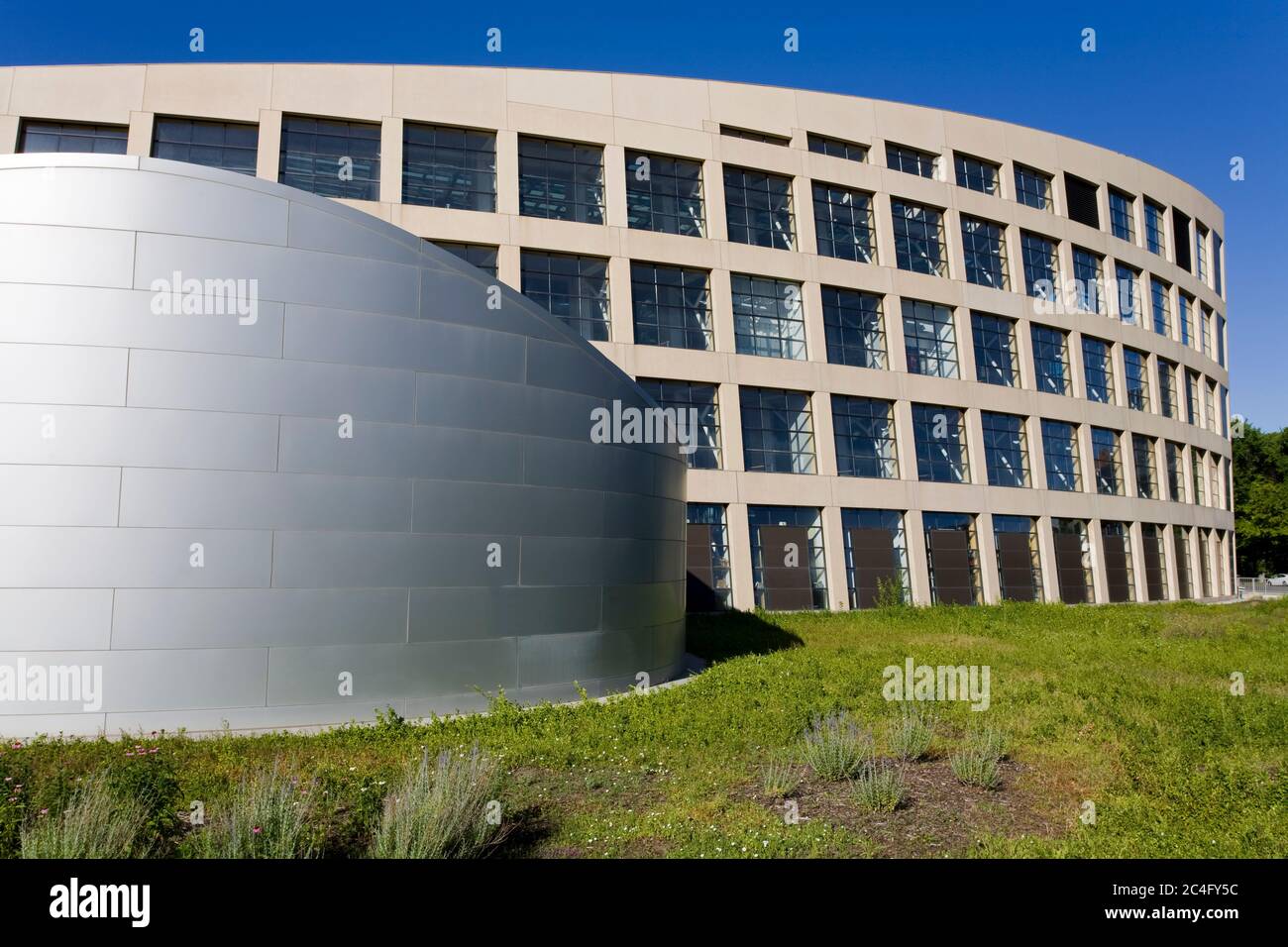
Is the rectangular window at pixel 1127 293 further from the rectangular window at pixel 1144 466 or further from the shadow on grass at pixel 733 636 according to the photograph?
the shadow on grass at pixel 733 636

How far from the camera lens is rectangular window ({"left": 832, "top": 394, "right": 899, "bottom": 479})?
32062 millimetres

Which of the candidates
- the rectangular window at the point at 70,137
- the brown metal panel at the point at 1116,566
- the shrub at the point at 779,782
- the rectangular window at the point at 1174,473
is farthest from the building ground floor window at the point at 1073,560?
the rectangular window at the point at 70,137

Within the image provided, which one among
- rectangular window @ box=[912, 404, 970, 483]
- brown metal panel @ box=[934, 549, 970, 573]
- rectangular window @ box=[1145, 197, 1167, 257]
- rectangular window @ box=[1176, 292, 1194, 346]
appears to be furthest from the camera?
rectangular window @ box=[1176, 292, 1194, 346]

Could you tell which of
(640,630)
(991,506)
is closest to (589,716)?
(640,630)

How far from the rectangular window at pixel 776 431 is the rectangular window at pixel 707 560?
242 centimetres

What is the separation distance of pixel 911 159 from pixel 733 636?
24320mm

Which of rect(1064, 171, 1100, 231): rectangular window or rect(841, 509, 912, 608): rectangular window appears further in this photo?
rect(1064, 171, 1100, 231): rectangular window

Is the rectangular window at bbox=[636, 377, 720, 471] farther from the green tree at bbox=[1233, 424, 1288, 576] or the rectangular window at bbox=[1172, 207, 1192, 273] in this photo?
the green tree at bbox=[1233, 424, 1288, 576]

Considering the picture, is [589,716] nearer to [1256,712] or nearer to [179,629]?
[179,629]

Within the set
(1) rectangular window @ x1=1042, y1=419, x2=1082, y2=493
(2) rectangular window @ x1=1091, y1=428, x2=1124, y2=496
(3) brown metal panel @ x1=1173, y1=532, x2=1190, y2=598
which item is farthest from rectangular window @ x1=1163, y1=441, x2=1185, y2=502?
(1) rectangular window @ x1=1042, y1=419, x2=1082, y2=493

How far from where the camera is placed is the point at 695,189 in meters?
31.7

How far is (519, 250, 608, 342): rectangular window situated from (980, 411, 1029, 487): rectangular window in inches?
675
